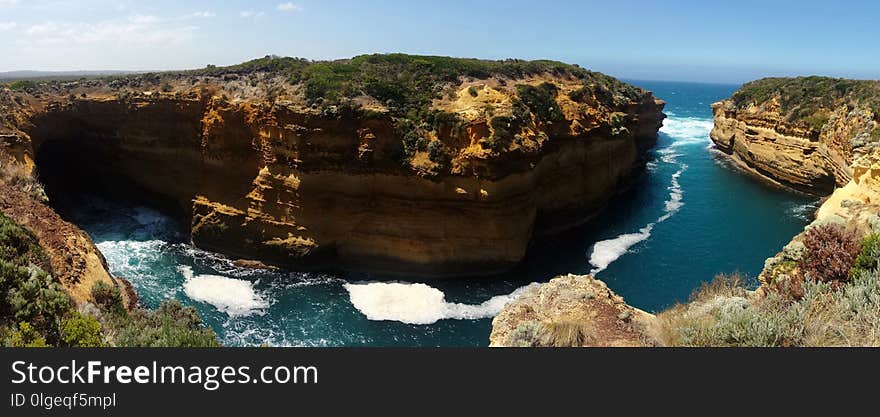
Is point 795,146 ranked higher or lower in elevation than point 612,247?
higher

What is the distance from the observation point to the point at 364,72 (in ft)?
117

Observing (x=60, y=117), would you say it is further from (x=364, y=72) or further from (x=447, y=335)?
(x=447, y=335)

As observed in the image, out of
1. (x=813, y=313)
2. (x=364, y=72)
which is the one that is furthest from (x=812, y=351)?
(x=364, y=72)

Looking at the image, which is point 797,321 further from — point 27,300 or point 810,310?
point 27,300

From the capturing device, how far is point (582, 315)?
10.5 m

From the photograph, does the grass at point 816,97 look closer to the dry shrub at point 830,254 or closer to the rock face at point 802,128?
the rock face at point 802,128

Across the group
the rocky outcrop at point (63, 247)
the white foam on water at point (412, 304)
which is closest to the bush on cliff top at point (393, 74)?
the white foam on water at point (412, 304)

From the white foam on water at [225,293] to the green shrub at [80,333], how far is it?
1531 centimetres

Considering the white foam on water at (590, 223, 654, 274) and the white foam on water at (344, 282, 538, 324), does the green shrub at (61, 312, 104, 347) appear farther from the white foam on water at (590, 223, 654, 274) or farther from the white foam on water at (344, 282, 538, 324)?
the white foam on water at (590, 223, 654, 274)

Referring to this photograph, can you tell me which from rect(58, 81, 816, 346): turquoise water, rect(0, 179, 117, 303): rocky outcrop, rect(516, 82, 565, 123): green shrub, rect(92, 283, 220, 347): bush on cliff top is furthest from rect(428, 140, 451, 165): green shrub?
rect(0, 179, 117, 303): rocky outcrop

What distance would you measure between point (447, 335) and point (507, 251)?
293 inches

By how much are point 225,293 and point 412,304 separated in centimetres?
1003

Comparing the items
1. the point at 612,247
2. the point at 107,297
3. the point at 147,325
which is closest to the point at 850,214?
the point at 147,325

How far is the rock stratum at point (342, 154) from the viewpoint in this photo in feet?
90.5
